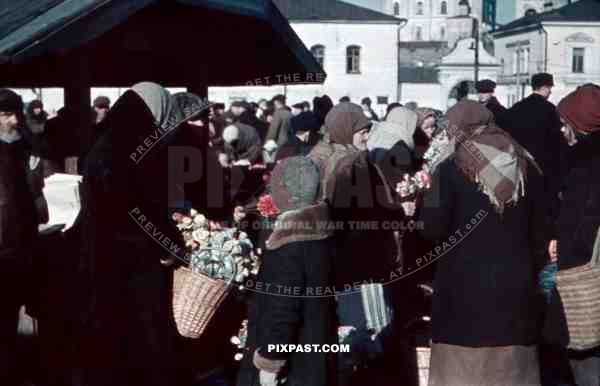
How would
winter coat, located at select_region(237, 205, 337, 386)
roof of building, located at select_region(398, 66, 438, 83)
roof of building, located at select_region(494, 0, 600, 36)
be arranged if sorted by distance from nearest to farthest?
winter coat, located at select_region(237, 205, 337, 386) → roof of building, located at select_region(398, 66, 438, 83) → roof of building, located at select_region(494, 0, 600, 36)

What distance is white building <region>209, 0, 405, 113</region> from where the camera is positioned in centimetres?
6184

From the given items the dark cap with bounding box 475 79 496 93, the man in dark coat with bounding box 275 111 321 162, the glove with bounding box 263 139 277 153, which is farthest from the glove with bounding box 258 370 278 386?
the glove with bounding box 263 139 277 153

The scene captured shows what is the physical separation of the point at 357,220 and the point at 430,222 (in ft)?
6.97

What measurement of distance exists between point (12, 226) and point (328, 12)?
57.2 m

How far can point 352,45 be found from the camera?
62.3m

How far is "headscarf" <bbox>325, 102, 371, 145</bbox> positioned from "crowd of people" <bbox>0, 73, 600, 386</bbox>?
16 mm

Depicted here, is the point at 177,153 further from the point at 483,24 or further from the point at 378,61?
the point at 483,24

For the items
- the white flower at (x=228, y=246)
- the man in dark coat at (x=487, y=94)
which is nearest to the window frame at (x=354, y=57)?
the man in dark coat at (x=487, y=94)

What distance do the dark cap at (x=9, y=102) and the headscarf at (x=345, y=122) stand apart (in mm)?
2196

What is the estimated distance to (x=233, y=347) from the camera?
7.79 metres

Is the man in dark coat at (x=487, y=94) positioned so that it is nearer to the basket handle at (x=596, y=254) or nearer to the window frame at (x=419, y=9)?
the basket handle at (x=596, y=254)

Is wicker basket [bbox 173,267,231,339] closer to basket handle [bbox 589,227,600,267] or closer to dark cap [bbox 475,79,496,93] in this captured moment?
basket handle [bbox 589,227,600,267]

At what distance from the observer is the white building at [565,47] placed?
75312 mm

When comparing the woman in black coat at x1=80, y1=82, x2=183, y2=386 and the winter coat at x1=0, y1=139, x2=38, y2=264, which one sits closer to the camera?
the woman in black coat at x1=80, y1=82, x2=183, y2=386
